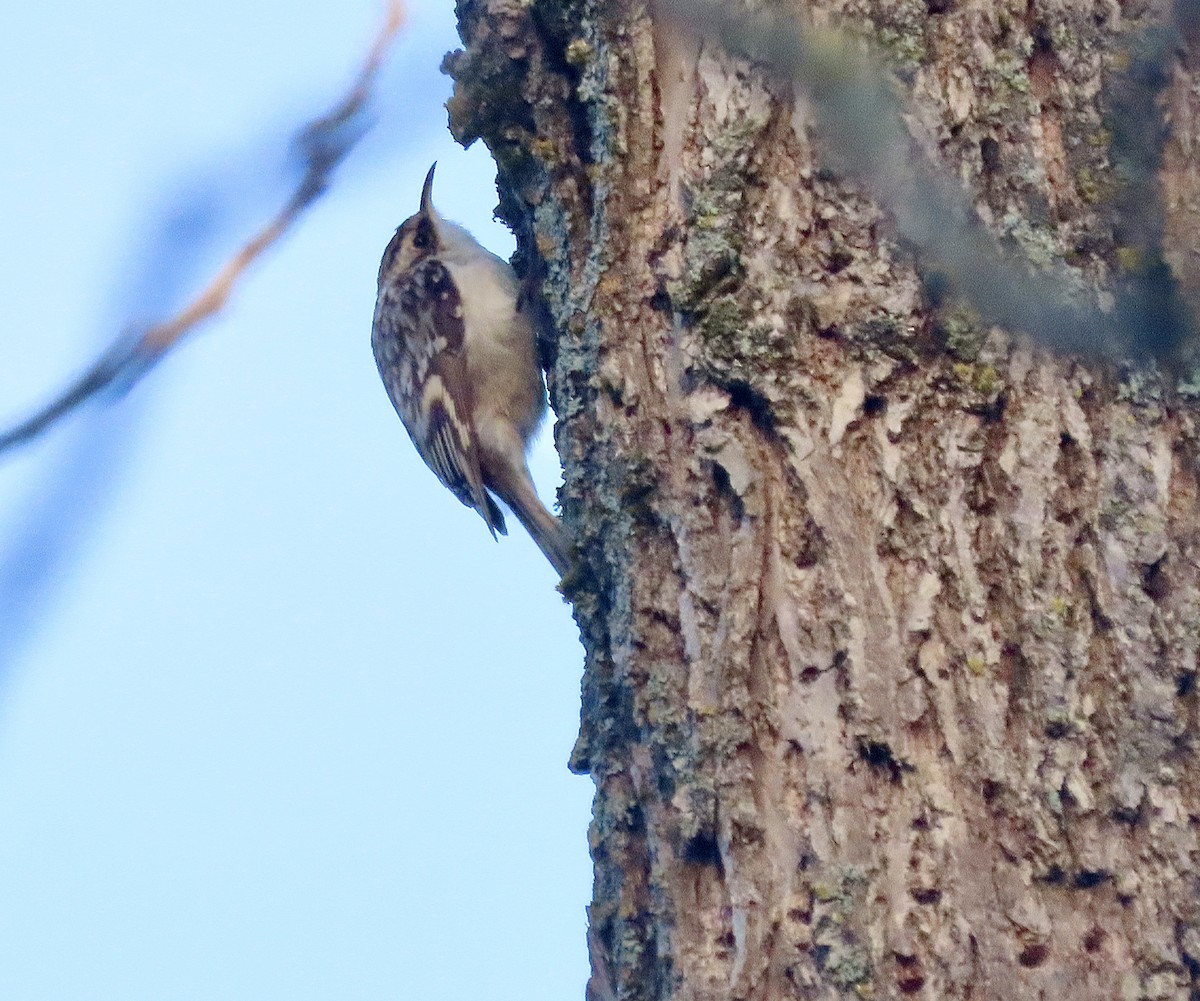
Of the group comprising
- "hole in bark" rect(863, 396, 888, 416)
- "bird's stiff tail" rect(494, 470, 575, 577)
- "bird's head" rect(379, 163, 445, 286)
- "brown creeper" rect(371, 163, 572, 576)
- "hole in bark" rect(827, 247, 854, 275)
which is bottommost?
"hole in bark" rect(863, 396, 888, 416)

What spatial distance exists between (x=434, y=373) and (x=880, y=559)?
2.43 m

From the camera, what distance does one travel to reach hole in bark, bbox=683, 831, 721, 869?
1.90m

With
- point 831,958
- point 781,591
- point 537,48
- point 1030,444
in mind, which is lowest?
point 831,958

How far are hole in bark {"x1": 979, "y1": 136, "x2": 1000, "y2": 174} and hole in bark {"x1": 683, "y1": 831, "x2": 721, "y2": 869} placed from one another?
0.88 metres

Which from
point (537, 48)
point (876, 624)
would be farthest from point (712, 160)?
point (876, 624)

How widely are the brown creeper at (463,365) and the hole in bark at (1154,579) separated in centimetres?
186

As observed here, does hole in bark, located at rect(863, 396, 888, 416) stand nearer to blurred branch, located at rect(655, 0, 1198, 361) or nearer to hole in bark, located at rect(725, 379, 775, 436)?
hole in bark, located at rect(725, 379, 775, 436)

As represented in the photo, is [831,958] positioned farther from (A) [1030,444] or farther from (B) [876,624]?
(A) [1030,444]

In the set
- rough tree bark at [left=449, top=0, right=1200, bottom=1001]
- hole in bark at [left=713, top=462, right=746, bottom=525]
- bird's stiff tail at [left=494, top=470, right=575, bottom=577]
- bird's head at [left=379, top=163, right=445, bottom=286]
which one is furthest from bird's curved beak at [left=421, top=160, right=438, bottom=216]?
hole in bark at [left=713, top=462, right=746, bottom=525]

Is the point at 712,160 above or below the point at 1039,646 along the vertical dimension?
above

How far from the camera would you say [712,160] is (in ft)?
6.86

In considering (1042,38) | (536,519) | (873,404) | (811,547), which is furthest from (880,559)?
(536,519)

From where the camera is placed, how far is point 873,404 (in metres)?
1.94

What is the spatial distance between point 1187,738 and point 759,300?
2.41 feet
